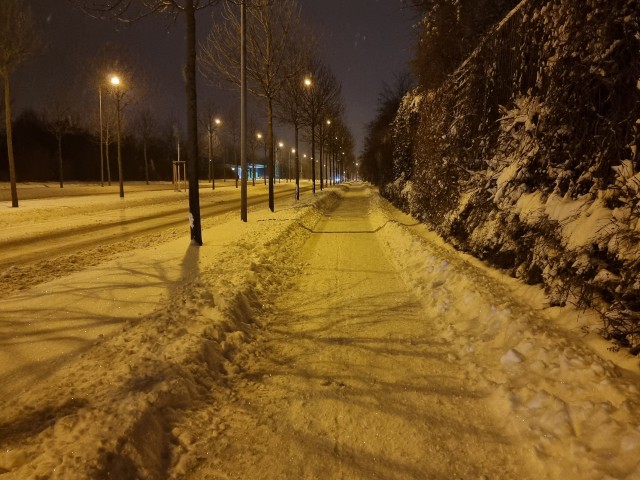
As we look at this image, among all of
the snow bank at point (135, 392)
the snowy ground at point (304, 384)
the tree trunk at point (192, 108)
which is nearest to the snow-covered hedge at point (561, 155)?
the snowy ground at point (304, 384)

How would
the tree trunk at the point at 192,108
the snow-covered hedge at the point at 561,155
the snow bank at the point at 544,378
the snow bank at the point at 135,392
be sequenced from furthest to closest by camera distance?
the tree trunk at the point at 192,108 < the snow-covered hedge at the point at 561,155 < the snow bank at the point at 544,378 < the snow bank at the point at 135,392

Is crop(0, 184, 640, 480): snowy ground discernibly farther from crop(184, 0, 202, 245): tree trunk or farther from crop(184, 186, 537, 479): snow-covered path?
crop(184, 0, 202, 245): tree trunk

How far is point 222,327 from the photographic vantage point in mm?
5051

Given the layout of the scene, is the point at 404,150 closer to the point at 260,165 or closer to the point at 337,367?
the point at 337,367

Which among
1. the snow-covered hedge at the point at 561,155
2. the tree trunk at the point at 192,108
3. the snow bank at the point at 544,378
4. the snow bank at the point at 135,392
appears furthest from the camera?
the tree trunk at the point at 192,108

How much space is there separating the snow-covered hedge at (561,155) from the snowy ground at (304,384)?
1.79 feet

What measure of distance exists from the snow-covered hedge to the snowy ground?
0.55 meters

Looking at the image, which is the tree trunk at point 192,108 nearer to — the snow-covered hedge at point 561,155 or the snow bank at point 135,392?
the snow bank at point 135,392

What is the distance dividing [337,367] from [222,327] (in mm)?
1464

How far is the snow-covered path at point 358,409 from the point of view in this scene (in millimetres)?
3045

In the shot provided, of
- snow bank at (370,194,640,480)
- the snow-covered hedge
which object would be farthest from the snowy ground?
the snow-covered hedge

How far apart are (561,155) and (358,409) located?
4570 millimetres

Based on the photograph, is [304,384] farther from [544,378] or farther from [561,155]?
[561,155]

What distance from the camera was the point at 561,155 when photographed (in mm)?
5988
